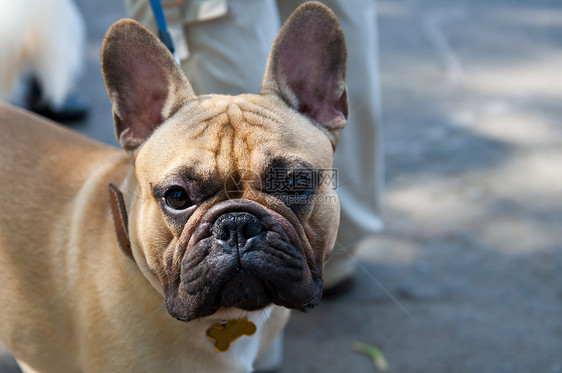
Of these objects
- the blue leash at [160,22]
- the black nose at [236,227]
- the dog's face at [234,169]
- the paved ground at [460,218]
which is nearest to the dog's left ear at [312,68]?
the dog's face at [234,169]

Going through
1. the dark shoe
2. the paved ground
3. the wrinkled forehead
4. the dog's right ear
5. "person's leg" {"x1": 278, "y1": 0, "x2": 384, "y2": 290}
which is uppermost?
the dog's right ear

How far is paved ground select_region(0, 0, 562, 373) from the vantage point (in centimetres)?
303

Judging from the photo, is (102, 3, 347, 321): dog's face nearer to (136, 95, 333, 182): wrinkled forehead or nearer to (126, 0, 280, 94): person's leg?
(136, 95, 333, 182): wrinkled forehead

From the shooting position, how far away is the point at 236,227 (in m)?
1.71

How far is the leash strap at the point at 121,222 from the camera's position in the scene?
78.5 inches

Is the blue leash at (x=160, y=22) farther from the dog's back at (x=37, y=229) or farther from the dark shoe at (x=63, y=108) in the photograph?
the dark shoe at (x=63, y=108)

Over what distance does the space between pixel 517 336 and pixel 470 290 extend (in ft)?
1.24

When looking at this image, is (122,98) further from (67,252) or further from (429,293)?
(429,293)

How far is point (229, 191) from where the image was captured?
1814 mm

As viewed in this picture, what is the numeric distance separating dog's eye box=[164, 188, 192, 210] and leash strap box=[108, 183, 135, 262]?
0.77ft

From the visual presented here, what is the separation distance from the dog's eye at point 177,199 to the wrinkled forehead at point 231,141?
2.3 inches

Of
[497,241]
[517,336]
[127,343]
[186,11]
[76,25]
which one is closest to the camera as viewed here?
[127,343]

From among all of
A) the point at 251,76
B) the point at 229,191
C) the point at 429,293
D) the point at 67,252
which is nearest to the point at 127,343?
the point at 67,252

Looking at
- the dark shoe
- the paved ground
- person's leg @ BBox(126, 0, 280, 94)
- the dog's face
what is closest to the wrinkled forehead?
the dog's face
